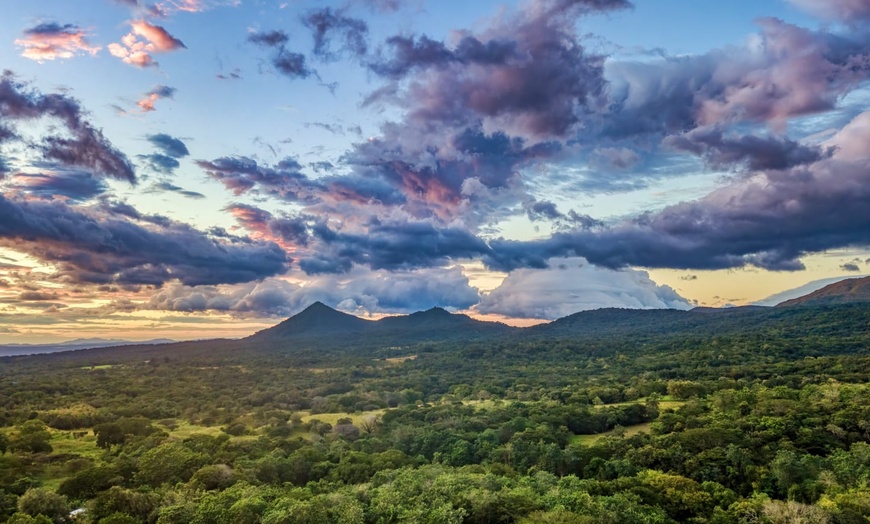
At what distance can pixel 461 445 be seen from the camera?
5444cm

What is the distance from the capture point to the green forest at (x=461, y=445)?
105 ft

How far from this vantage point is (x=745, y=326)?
173750 millimetres

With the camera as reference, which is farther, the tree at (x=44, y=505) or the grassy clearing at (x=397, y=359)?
the grassy clearing at (x=397, y=359)

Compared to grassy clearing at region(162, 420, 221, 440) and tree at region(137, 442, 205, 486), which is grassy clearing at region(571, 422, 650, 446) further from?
grassy clearing at region(162, 420, 221, 440)

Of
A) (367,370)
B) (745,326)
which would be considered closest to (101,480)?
(367,370)

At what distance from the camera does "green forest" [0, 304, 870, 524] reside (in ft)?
105

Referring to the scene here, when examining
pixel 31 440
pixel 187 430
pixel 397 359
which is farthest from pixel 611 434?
pixel 397 359

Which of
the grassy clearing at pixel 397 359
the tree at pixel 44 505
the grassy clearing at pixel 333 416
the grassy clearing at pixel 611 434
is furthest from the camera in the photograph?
the grassy clearing at pixel 397 359

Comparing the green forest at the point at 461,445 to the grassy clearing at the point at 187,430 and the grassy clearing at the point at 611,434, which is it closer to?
the grassy clearing at the point at 187,430

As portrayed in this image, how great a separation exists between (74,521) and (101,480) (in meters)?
9.01

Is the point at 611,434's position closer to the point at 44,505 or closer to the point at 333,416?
the point at 333,416

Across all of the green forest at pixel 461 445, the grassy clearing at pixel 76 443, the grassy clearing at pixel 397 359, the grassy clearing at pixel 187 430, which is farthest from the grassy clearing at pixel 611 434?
the grassy clearing at pixel 397 359

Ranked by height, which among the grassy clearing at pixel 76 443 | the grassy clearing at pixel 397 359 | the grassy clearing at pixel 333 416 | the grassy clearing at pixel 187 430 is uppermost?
the grassy clearing at pixel 76 443

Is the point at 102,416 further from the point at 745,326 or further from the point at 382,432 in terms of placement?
the point at 745,326
